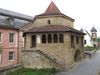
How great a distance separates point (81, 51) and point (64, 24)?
7.64 m

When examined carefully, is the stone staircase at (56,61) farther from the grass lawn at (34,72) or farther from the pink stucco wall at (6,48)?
the pink stucco wall at (6,48)

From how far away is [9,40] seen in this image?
45.7 m

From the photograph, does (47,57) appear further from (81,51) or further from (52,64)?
(81,51)

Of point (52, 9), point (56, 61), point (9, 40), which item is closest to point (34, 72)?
point (56, 61)

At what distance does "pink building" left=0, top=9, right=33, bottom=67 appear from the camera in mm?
43591

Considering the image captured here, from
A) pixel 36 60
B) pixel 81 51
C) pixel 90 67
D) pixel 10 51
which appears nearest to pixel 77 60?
pixel 81 51

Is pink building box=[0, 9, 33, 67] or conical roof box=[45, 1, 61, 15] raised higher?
conical roof box=[45, 1, 61, 15]

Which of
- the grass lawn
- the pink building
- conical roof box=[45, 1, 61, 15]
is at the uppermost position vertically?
conical roof box=[45, 1, 61, 15]

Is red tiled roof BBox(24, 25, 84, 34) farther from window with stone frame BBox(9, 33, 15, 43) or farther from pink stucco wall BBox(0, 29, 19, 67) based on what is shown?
pink stucco wall BBox(0, 29, 19, 67)

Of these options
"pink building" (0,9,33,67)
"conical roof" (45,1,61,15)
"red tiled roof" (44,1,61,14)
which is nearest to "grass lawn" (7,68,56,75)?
"pink building" (0,9,33,67)

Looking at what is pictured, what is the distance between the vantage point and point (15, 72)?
3912 centimetres

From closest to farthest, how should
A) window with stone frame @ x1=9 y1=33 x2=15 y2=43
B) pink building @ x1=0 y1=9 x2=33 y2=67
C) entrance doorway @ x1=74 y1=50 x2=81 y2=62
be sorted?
1. pink building @ x1=0 y1=9 x2=33 y2=67
2. window with stone frame @ x1=9 y1=33 x2=15 y2=43
3. entrance doorway @ x1=74 y1=50 x2=81 y2=62

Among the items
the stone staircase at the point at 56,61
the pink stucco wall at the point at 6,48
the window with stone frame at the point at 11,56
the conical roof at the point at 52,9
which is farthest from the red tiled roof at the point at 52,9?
the window with stone frame at the point at 11,56

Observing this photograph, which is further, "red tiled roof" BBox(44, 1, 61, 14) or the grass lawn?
"red tiled roof" BBox(44, 1, 61, 14)
